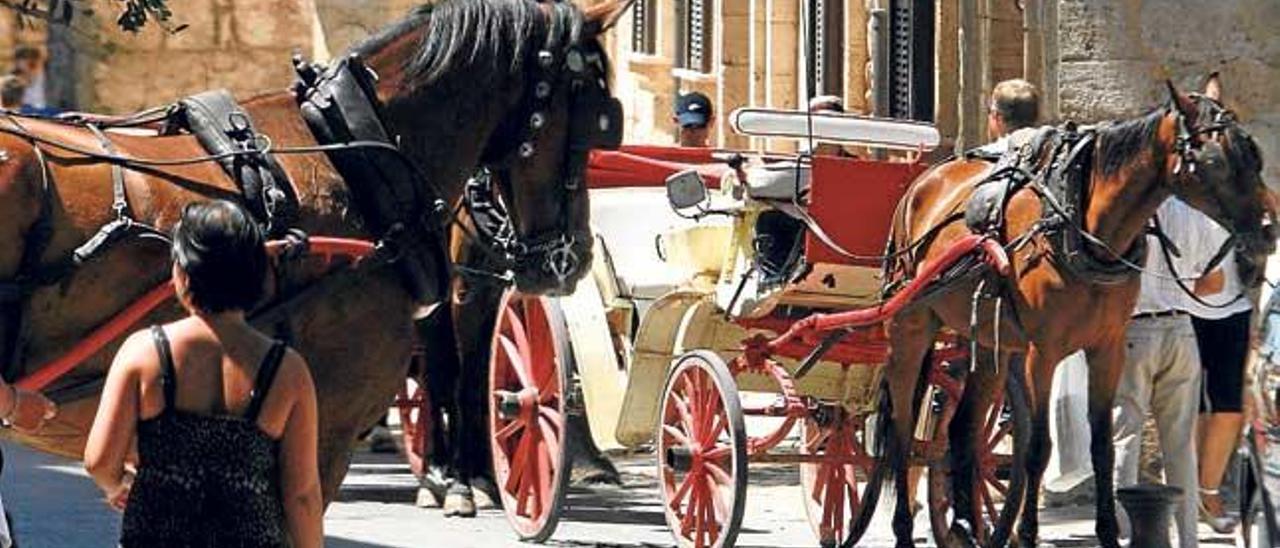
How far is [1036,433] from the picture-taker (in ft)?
38.1

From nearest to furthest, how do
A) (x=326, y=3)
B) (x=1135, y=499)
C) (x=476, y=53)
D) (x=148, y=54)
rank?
1. (x=476, y=53)
2. (x=1135, y=499)
3. (x=326, y=3)
4. (x=148, y=54)

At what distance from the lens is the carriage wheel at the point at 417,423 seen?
14.7 m

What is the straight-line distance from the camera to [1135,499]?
11281mm

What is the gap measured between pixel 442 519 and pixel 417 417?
1.56 m

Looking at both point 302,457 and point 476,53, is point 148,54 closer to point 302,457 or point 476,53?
point 476,53

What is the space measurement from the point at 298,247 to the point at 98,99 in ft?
68.9

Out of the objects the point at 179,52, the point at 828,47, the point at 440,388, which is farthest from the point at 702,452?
the point at 179,52

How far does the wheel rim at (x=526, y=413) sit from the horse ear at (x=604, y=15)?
3967 mm

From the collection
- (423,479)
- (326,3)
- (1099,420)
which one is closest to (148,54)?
(326,3)

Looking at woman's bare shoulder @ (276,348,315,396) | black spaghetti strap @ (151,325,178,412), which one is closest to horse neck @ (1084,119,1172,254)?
woman's bare shoulder @ (276,348,315,396)

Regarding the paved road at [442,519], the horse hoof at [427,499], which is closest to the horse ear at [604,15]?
the paved road at [442,519]

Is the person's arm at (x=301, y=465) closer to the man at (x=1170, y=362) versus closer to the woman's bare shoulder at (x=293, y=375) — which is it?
the woman's bare shoulder at (x=293, y=375)

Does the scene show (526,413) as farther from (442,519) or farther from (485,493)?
(485,493)

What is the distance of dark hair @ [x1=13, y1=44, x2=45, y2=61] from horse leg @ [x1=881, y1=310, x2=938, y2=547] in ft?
49.5
